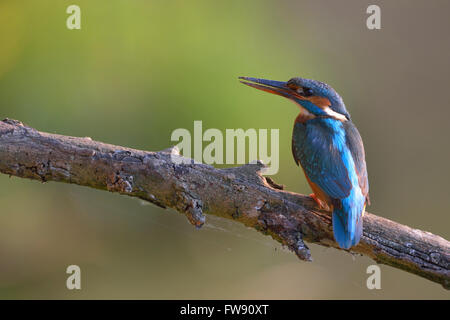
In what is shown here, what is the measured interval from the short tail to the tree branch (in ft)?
0.25

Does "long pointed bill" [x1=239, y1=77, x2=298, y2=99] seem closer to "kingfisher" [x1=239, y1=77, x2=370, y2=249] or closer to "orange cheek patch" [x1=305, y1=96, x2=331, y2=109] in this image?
"kingfisher" [x1=239, y1=77, x2=370, y2=249]

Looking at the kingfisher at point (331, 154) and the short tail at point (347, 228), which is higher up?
the kingfisher at point (331, 154)

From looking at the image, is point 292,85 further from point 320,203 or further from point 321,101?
point 320,203

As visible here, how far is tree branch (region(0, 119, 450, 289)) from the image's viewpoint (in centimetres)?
233

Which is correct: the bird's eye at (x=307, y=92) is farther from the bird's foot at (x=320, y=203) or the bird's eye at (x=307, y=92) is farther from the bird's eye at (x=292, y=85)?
the bird's foot at (x=320, y=203)

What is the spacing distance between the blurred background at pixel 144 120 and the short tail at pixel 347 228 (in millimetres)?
948

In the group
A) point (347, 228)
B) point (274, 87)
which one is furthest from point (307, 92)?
point (347, 228)

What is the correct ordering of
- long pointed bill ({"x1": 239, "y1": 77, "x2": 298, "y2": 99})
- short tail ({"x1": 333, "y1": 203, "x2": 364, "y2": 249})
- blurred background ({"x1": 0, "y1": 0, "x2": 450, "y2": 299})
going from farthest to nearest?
blurred background ({"x1": 0, "y1": 0, "x2": 450, "y2": 299})
long pointed bill ({"x1": 239, "y1": 77, "x2": 298, "y2": 99})
short tail ({"x1": 333, "y1": 203, "x2": 364, "y2": 249})

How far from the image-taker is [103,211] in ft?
12.8

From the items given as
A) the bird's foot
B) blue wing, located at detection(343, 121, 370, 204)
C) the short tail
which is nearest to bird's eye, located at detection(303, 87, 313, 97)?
blue wing, located at detection(343, 121, 370, 204)

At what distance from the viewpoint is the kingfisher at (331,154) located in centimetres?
241

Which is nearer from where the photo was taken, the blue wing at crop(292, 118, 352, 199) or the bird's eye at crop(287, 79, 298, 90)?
the blue wing at crop(292, 118, 352, 199)

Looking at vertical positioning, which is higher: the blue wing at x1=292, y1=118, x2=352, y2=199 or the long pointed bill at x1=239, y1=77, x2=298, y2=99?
the long pointed bill at x1=239, y1=77, x2=298, y2=99

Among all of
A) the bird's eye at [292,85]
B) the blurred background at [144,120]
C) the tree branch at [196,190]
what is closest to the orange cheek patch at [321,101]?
the bird's eye at [292,85]
